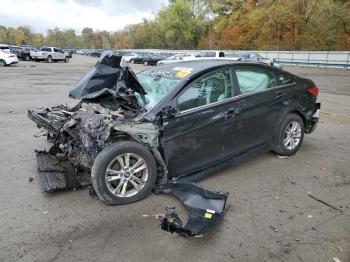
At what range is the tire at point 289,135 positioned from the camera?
17.6ft

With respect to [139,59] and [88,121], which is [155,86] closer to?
[88,121]

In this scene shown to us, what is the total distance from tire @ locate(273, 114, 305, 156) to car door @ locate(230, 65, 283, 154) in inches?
7.7

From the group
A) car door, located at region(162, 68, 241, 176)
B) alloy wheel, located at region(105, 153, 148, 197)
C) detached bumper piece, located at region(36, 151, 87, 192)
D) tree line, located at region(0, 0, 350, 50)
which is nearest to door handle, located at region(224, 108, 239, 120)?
car door, located at region(162, 68, 241, 176)

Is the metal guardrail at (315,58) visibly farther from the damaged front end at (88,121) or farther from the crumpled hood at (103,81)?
the damaged front end at (88,121)

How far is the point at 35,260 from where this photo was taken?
9.78 feet

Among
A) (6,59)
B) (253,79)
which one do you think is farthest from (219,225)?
(6,59)

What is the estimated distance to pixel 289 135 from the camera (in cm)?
557

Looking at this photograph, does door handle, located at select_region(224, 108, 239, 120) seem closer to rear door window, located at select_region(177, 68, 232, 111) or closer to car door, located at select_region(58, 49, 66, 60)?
rear door window, located at select_region(177, 68, 232, 111)

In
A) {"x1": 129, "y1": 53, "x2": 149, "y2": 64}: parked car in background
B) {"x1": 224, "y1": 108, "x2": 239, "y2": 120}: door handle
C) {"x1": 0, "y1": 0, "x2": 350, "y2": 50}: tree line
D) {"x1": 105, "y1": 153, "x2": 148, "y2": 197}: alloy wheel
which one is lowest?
{"x1": 129, "y1": 53, "x2": 149, "y2": 64}: parked car in background

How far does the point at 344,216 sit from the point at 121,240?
95.9 inches

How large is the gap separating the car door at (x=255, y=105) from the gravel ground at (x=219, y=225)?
0.49 meters

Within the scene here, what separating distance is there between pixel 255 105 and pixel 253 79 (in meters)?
0.43

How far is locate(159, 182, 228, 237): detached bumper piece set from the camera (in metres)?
3.18

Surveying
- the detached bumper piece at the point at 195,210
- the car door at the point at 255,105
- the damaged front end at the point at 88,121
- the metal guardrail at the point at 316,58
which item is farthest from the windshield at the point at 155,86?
the metal guardrail at the point at 316,58
